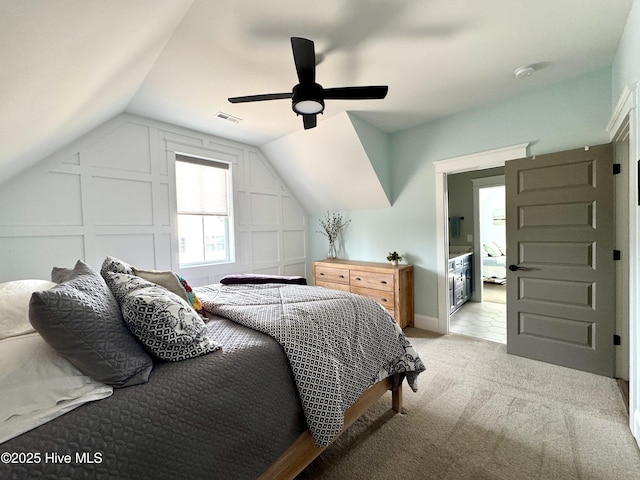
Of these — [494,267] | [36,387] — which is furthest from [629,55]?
[494,267]

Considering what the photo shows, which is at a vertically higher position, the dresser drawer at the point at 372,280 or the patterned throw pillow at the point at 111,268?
the patterned throw pillow at the point at 111,268

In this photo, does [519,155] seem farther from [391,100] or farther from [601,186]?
[391,100]

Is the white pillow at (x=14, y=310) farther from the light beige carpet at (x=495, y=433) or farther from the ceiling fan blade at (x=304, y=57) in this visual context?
the ceiling fan blade at (x=304, y=57)

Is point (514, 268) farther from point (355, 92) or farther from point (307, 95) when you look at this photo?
point (307, 95)

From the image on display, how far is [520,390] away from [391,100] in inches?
115

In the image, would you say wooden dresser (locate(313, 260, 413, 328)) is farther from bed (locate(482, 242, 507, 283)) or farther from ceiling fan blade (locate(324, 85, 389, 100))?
bed (locate(482, 242, 507, 283))

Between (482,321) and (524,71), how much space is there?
3062 millimetres

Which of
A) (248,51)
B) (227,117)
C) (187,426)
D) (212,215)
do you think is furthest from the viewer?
(212,215)

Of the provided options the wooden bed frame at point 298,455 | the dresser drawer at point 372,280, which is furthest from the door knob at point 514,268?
the wooden bed frame at point 298,455

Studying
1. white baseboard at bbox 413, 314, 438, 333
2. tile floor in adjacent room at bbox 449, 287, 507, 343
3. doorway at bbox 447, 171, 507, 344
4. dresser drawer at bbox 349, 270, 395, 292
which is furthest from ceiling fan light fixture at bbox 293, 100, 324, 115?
tile floor in adjacent room at bbox 449, 287, 507, 343

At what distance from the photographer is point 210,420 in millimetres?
977

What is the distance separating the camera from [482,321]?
3.76 metres

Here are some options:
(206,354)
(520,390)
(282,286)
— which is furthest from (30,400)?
(520,390)

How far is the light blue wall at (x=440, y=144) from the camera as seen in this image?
2.44 metres
